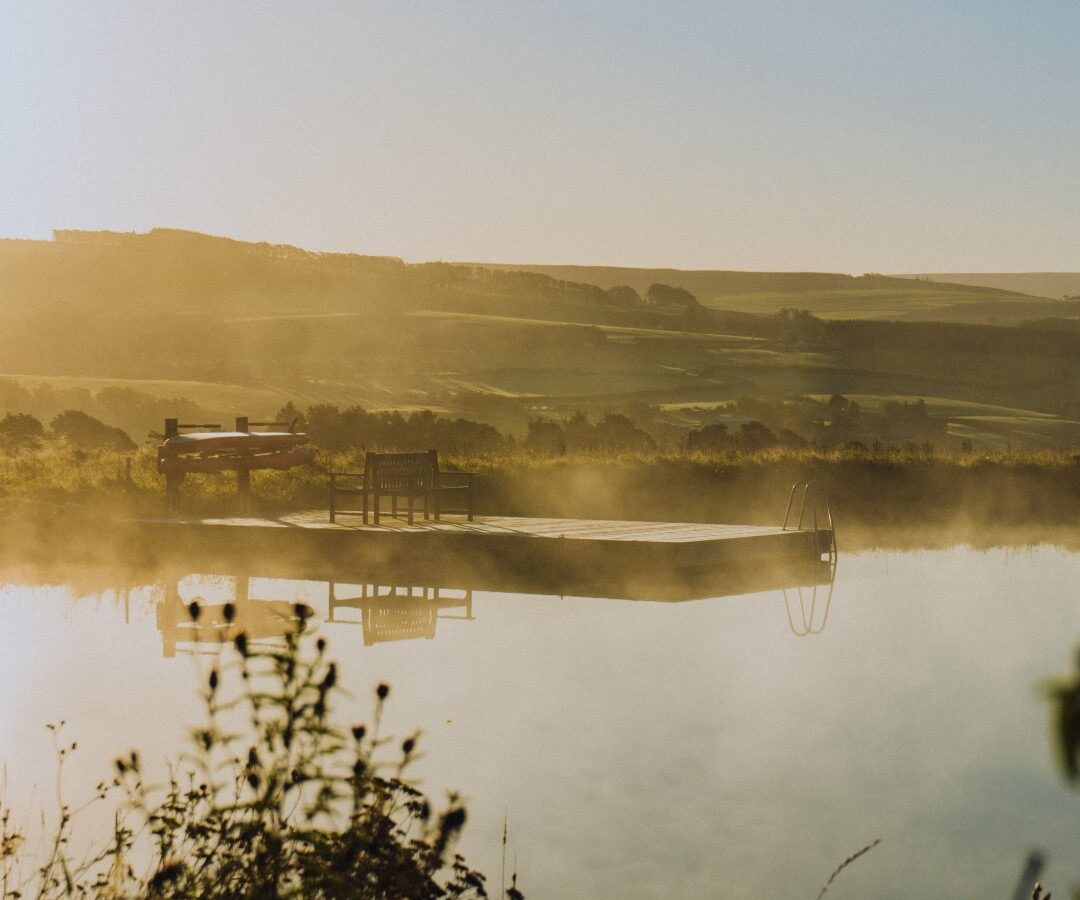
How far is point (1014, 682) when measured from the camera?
10.9 m

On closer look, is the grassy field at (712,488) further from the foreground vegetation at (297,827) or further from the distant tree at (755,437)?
the foreground vegetation at (297,827)

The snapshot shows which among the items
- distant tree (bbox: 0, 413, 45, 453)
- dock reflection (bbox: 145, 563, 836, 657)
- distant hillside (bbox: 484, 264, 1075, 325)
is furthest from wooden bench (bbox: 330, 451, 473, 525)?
distant hillside (bbox: 484, 264, 1075, 325)

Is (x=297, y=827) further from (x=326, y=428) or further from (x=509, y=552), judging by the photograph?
(x=326, y=428)

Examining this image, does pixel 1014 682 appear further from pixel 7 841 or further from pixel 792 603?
pixel 7 841

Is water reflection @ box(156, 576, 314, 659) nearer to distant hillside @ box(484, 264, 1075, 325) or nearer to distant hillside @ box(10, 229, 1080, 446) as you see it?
distant hillside @ box(10, 229, 1080, 446)

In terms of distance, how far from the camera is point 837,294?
107938 millimetres

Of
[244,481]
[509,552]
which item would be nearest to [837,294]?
[244,481]

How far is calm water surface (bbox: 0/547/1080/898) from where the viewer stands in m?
6.69

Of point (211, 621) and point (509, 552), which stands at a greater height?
point (509, 552)

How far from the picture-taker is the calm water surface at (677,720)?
669cm

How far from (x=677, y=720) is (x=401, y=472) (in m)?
8.64

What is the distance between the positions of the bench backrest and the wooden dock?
412 mm

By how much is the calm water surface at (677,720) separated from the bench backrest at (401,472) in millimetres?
2000

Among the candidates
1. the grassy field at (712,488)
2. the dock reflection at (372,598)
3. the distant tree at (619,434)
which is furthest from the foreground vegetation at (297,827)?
the distant tree at (619,434)
